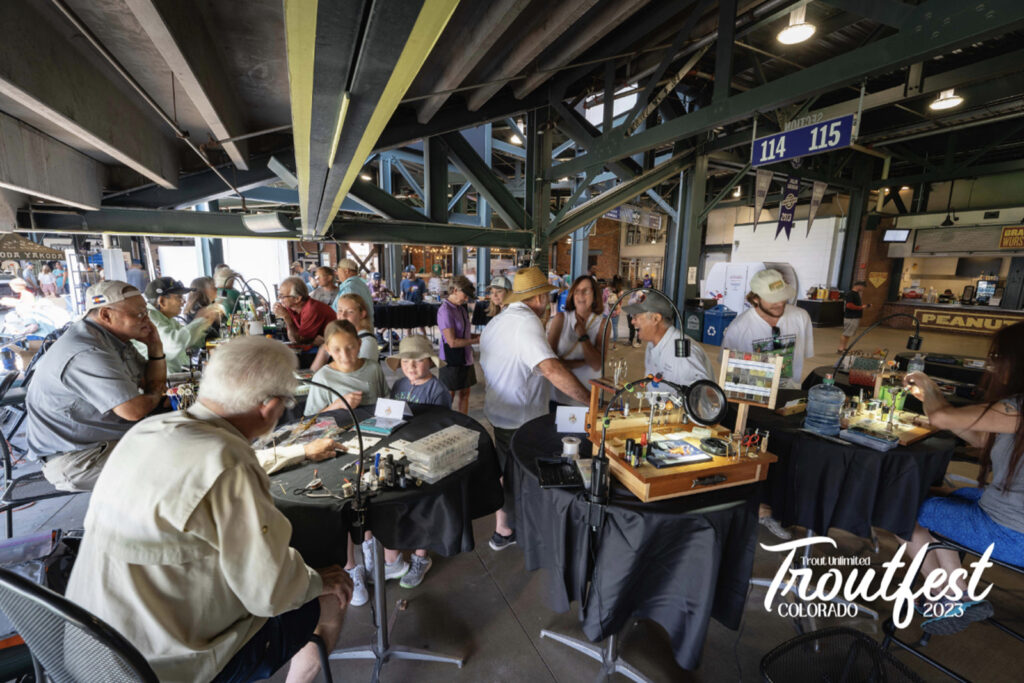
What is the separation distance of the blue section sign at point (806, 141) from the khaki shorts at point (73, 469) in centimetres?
636

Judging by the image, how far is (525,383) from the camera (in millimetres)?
2781

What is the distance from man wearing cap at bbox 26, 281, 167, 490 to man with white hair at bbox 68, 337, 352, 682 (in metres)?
1.73

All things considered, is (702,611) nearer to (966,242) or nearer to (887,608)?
(887,608)

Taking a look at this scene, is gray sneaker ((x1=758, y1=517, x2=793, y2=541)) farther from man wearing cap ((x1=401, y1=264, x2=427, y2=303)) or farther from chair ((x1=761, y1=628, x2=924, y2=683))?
man wearing cap ((x1=401, y1=264, x2=427, y2=303))

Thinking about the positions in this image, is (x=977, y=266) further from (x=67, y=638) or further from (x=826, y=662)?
(x=67, y=638)

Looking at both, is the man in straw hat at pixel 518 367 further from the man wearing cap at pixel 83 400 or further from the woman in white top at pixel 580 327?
the man wearing cap at pixel 83 400

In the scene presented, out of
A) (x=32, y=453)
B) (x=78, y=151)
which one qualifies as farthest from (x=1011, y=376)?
(x=78, y=151)

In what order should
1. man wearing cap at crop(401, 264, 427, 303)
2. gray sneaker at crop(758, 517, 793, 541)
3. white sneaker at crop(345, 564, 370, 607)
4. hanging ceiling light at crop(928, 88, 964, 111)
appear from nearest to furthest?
white sneaker at crop(345, 564, 370, 607)
gray sneaker at crop(758, 517, 793, 541)
hanging ceiling light at crop(928, 88, 964, 111)
man wearing cap at crop(401, 264, 427, 303)

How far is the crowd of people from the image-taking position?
1116 mm

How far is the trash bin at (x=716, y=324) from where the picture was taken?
404 inches

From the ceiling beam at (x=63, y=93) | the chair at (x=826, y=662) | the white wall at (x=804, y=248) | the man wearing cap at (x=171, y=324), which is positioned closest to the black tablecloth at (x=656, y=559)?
the chair at (x=826, y=662)

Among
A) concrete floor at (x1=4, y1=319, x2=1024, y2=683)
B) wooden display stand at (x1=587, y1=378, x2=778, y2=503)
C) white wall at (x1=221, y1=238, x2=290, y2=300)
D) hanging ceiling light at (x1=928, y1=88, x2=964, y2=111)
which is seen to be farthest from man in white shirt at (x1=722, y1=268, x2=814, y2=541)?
white wall at (x1=221, y1=238, x2=290, y2=300)

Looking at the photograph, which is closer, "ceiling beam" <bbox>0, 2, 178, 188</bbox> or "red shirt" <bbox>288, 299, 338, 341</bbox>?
"ceiling beam" <bbox>0, 2, 178, 188</bbox>

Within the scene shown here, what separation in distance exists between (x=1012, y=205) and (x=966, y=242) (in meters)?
1.32
